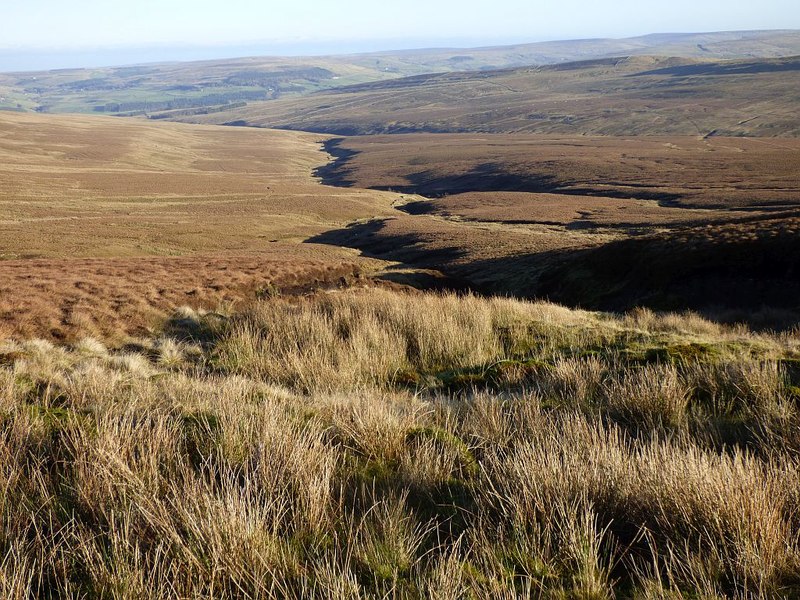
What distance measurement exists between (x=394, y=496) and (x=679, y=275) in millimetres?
22038

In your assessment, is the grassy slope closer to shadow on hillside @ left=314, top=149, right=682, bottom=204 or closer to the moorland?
the moorland

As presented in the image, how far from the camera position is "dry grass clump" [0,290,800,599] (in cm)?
265

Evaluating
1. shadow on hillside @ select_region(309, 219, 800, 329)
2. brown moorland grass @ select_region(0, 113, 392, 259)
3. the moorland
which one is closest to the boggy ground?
shadow on hillside @ select_region(309, 219, 800, 329)

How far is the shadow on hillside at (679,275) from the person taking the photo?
63.6 feet

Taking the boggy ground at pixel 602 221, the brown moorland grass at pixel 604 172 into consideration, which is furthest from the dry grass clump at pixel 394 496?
the brown moorland grass at pixel 604 172

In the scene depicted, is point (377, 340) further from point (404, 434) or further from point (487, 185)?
point (487, 185)

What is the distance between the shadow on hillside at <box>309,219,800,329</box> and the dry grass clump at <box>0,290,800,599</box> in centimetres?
1266

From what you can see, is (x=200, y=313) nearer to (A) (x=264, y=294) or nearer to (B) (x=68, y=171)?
(A) (x=264, y=294)

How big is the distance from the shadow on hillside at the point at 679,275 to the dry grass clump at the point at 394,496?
41.5 ft

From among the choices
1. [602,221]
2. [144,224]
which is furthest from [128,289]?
[602,221]

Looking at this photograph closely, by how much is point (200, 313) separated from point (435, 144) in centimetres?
13266

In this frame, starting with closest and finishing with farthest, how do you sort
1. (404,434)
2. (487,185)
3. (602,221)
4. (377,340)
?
1. (404,434)
2. (377,340)
3. (602,221)
4. (487,185)

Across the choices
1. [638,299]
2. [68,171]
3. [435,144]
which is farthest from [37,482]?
[435,144]

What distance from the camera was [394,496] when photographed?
11.3 ft
